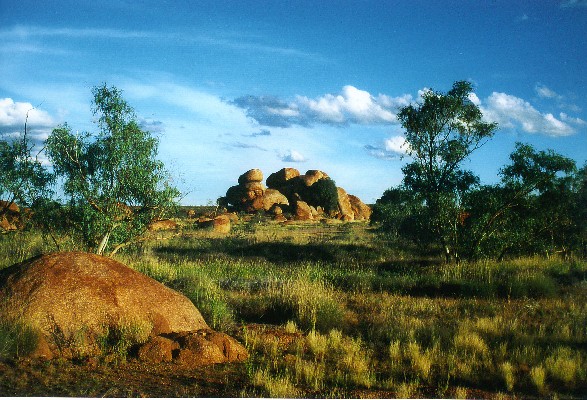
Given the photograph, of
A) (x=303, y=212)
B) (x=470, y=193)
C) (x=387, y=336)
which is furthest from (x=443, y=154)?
(x=303, y=212)

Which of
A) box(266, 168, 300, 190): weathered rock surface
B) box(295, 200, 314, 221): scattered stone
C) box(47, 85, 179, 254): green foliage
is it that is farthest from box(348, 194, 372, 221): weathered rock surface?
box(47, 85, 179, 254): green foliage

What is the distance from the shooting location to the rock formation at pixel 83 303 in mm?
7352

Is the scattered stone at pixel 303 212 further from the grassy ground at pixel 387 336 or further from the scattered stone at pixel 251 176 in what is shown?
the grassy ground at pixel 387 336

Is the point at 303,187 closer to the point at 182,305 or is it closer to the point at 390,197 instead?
the point at 390,197

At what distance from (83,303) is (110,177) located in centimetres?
699

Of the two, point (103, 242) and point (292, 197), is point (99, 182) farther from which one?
point (292, 197)

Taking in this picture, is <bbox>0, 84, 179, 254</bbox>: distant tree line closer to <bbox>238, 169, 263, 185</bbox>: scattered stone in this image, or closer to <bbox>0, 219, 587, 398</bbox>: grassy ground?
<bbox>0, 219, 587, 398</bbox>: grassy ground

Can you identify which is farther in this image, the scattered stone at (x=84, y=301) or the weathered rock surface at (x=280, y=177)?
the weathered rock surface at (x=280, y=177)

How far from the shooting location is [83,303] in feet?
25.2

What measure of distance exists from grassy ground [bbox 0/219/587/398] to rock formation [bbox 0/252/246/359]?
1.88 feet

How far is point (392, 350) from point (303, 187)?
58.2 meters

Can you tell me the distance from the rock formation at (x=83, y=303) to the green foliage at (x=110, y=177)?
5.54 m

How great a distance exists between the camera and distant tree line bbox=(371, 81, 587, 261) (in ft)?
60.1

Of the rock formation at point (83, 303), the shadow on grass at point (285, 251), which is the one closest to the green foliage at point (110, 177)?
the rock formation at point (83, 303)
